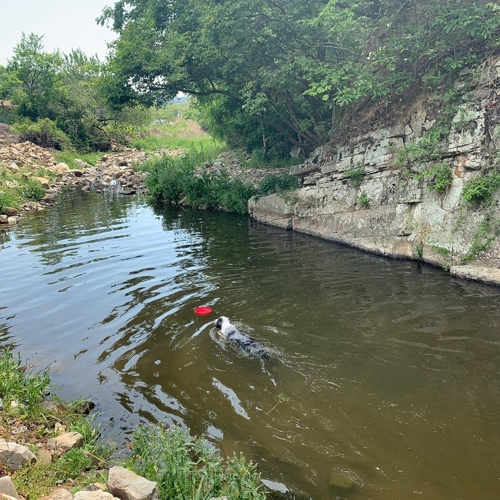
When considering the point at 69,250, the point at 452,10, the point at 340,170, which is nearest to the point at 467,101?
the point at 452,10

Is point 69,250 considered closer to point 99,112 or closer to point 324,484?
point 324,484

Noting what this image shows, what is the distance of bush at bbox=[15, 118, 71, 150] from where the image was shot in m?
32.8

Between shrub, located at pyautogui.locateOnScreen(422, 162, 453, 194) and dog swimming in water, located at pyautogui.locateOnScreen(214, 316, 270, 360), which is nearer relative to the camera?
dog swimming in water, located at pyautogui.locateOnScreen(214, 316, 270, 360)

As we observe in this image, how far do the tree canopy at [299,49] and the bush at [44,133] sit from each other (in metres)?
18.3

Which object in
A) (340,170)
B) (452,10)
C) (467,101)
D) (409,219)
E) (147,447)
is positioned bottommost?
(147,447)

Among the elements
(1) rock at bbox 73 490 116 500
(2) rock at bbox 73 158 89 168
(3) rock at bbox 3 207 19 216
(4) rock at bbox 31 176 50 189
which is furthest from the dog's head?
(2) rock at bbox 73 158 89 168

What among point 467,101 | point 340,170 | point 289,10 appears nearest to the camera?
point 467,101

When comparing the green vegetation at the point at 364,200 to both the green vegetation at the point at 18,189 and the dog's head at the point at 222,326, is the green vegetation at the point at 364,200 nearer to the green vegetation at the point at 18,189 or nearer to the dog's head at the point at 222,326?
the dog's head at the point at 222,326

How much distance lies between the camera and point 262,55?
13.6 metres

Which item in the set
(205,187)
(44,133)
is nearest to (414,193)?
(205,187)

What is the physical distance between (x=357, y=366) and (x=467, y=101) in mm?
7458

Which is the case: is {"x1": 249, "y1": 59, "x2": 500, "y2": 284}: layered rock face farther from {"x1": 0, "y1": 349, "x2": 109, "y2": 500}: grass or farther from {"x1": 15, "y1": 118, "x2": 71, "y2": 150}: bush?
{"x1": 15, "y1": 118, "x2": 71, "y2": 150}: bush

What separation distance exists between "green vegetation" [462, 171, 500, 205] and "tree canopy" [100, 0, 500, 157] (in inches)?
119

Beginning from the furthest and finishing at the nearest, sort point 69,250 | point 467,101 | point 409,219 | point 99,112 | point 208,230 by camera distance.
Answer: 1. point 99,112
2. point 208,230
3. point 69,250
4. point 409,219
5. point 467,101
